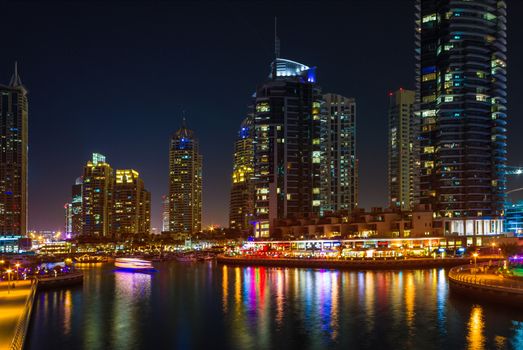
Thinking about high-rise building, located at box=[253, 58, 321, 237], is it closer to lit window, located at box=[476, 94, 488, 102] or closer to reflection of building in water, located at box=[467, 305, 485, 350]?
lit window, located at box=[476, 94, 488, 102]

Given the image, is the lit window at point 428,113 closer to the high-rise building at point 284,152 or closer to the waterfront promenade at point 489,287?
the high-rise building at point 284,152

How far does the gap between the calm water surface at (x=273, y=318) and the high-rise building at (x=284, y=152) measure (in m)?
84.3

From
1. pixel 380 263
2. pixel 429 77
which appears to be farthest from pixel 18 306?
pixel 429 77

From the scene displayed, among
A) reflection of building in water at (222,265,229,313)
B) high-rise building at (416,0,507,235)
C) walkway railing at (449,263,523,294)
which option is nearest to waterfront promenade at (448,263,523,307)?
walkway railing at (449,263,523,294)

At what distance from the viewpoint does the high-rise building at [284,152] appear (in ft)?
540

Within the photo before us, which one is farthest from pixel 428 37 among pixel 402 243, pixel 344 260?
pixel 344 260

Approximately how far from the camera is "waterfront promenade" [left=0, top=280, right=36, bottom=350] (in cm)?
3391

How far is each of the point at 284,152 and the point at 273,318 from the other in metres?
114

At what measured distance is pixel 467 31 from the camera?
13638cm

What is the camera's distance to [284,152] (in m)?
164

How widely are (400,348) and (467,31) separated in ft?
372

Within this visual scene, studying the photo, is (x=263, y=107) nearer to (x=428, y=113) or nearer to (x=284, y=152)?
(x=284, y=152)

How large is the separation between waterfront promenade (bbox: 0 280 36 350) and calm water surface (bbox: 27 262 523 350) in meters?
2.30

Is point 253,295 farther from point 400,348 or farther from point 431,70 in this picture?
point 431,70
